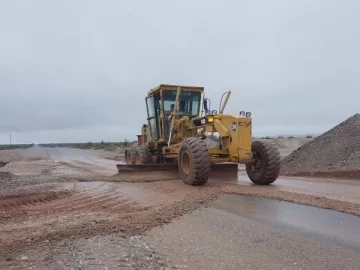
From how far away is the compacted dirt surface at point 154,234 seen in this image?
4906 millimetres

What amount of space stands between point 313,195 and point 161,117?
7281 mm

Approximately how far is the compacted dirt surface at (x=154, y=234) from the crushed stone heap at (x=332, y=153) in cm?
689

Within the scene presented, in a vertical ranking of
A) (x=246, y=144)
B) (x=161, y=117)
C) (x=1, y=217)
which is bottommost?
(x=1, y=217)

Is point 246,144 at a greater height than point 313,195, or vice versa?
point 246,144

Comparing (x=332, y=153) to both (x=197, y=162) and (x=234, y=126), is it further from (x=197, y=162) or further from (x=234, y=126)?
(x=197, y=162)

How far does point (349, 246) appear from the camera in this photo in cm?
549

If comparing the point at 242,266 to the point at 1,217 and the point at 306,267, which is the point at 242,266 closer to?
the point at 306,267

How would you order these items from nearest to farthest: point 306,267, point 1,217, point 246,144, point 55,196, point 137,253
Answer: point 306,267, point 137,253, point 1,217, point 55,196, point 246,144

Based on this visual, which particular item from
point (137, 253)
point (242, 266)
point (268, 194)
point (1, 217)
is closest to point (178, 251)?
point (137, 253)

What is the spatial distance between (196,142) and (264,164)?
84.4 inches

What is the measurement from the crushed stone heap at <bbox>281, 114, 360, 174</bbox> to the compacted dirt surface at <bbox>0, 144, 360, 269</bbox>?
689 centimetres

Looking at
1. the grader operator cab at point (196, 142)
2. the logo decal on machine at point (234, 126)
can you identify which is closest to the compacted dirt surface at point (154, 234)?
the grader operator cab at point (196, 142)

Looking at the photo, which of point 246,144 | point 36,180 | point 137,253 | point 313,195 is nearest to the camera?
point 137,253

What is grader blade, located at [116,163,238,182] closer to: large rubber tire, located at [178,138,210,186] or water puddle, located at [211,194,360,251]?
large rubber tire, located at [178,138,210,186]
